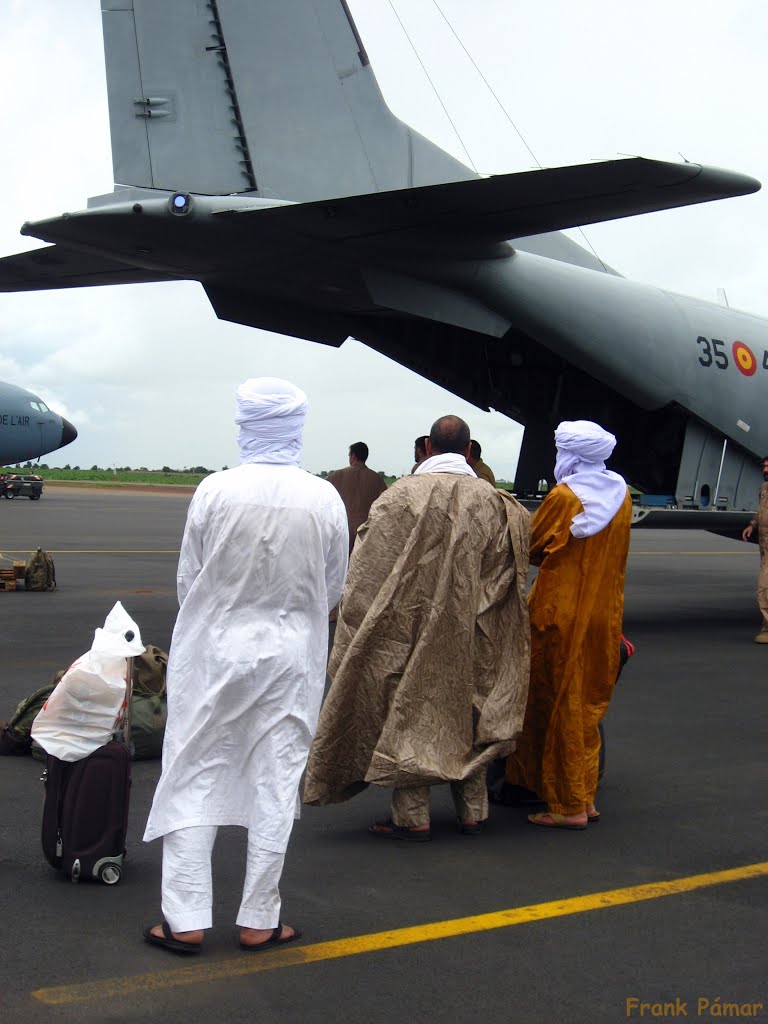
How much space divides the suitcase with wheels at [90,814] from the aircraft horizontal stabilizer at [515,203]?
5739mm

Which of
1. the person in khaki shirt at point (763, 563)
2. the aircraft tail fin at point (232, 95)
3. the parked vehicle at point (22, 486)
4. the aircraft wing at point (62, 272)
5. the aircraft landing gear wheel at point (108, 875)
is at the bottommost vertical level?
the parked vehicle at point (22, 486)

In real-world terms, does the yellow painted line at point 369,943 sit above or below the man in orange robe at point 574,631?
below

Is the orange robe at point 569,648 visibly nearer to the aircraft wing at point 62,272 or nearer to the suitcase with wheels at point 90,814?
the suitcase with wheels at point 90,814

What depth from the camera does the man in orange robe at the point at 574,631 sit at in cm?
525

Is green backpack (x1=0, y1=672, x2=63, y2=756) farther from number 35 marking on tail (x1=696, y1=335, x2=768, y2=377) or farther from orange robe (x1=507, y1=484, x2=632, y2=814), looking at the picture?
number 35 marking on tail (x1=696, y1=335, x2=768, y2=377)

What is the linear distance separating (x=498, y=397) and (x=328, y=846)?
8.57 meters

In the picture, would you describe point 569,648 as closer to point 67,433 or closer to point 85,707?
point 85,707

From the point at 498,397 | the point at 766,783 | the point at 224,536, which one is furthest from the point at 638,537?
the point at 224,536

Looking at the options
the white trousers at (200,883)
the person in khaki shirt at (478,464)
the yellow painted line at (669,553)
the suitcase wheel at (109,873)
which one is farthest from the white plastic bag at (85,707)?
the yellow painted line at (669,553)

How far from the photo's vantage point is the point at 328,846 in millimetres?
4941

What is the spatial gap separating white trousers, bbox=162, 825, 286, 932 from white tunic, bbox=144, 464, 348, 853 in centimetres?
4

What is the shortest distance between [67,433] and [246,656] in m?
35.4

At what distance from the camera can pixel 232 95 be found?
410 inches

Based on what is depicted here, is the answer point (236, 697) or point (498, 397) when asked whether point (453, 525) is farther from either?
point (498, 397)
